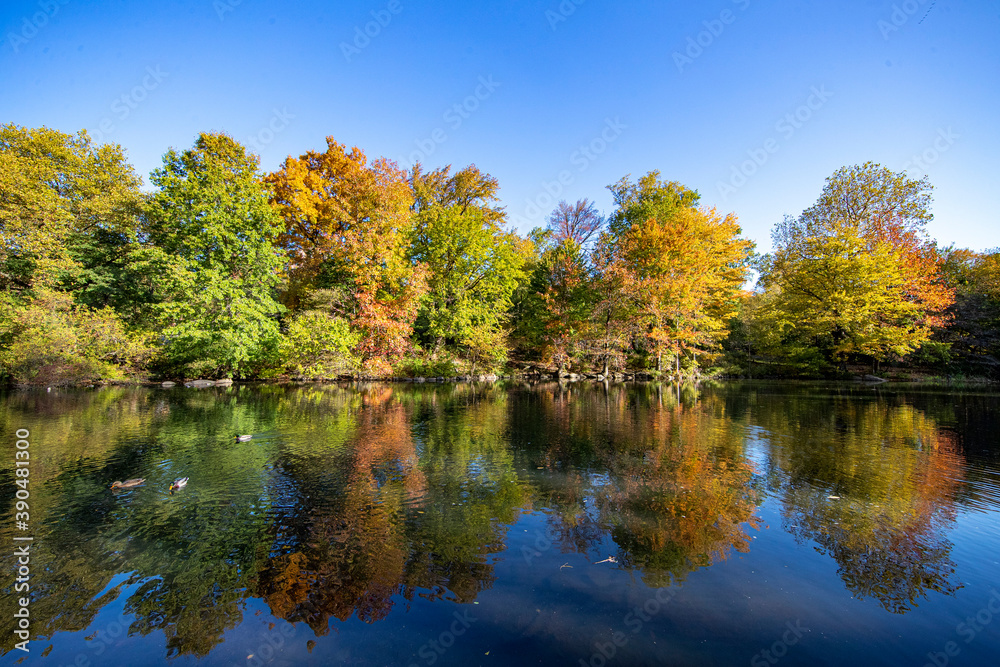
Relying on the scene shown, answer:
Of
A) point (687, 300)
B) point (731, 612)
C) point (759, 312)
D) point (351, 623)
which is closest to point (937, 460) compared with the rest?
point (731, 612)

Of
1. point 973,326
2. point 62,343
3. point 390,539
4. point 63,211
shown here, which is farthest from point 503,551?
point 973,326

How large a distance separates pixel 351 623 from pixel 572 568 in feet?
6.29

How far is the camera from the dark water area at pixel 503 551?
2.97m

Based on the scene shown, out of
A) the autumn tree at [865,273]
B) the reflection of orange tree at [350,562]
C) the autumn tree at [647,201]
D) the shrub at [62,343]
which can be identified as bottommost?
the reflection of orange tree at [350,562]

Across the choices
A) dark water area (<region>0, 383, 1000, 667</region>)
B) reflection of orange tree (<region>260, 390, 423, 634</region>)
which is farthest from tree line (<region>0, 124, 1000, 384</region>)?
reflection of orange tree (<region>260, 390, 423, 634</region>)

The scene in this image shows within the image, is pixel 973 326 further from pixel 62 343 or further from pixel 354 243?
pixel 62 343

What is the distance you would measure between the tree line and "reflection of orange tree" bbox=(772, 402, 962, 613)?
18515 millimetres

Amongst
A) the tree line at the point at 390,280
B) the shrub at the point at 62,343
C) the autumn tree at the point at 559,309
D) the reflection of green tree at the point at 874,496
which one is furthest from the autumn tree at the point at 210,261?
the reflection of green tree at the point at 874,496

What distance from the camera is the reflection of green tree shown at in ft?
12.6

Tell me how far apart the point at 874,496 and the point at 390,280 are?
76.5ft

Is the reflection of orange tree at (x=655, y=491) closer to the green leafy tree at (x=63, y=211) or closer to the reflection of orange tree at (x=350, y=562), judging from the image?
the reflection of orange tree at (x=350, y=562)

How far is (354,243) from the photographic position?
23.9 metres

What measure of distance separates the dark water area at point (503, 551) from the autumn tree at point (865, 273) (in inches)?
734

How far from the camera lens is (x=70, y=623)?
317cm
